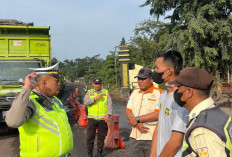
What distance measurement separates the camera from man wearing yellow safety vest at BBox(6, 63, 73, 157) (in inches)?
89.7

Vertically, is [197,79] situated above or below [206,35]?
below

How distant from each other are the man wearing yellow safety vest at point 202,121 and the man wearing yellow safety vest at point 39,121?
4.48 feet

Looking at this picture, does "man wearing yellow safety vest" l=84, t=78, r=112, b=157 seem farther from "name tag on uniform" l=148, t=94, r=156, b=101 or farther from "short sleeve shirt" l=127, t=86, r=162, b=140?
"name tag on uniform" l=148, t=94, r=156, b=101

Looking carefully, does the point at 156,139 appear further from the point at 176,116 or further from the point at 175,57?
the point at 175,57

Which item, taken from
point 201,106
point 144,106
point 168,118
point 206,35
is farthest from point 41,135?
point 206,35

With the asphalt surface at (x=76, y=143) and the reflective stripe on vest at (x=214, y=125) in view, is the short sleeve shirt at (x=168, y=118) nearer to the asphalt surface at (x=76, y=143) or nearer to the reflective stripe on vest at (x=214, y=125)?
the reflective stripe on vest at (x=214, y=125)

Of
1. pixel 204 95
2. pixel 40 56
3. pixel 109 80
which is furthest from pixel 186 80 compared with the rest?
pixel 109 80

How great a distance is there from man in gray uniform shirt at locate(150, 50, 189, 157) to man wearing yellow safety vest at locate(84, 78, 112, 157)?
Answer: 3053mm

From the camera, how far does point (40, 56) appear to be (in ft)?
34.2

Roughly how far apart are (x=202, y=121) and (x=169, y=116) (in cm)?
95

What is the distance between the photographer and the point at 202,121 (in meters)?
1.61

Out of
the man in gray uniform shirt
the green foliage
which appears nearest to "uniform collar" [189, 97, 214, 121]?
the man in gray uniform shirt

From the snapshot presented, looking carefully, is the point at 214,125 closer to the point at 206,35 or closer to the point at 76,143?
the point at 76,143

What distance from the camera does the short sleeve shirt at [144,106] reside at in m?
3.66
